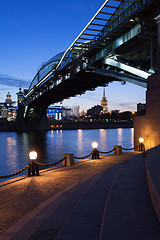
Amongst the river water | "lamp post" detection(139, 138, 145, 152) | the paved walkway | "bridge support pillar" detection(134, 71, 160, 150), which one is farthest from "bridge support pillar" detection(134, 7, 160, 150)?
the river water

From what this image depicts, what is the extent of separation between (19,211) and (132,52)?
77.3ft

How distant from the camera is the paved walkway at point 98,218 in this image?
383 centimetres

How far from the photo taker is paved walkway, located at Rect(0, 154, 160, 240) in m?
3.83

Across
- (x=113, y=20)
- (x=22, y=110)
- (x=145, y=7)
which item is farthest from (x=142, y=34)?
(x=22, y=110)

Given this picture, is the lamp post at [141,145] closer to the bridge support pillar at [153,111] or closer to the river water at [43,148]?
the bridge support pillar at [153,111]

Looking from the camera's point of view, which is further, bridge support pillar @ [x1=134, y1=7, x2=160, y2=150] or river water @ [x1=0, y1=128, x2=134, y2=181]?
river water @ [x1=0, y1=128, x2=134, y2=181]

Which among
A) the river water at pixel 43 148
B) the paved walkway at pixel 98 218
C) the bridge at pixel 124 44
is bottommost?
the river water at pixel 43 148

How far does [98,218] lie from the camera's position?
4.65 meters

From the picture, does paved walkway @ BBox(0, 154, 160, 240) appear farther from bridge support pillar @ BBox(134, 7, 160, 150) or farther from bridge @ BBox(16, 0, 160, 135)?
bridge @ BBox(16, 0, 160, 135)

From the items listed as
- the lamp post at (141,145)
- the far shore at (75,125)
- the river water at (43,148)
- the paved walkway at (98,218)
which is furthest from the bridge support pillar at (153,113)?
the far shore at (75,125)

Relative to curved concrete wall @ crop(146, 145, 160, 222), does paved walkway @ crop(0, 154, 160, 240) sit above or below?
below

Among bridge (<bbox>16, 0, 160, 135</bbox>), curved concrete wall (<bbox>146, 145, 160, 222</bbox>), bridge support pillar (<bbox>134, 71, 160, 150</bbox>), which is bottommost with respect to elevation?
curved concrete wall (<bbox>146, 145, 160, 222</bbox>)

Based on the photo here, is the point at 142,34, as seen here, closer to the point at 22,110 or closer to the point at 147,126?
the point at 147,126

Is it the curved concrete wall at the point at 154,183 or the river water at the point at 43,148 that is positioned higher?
the curved concrete wall at the point at 154,183
